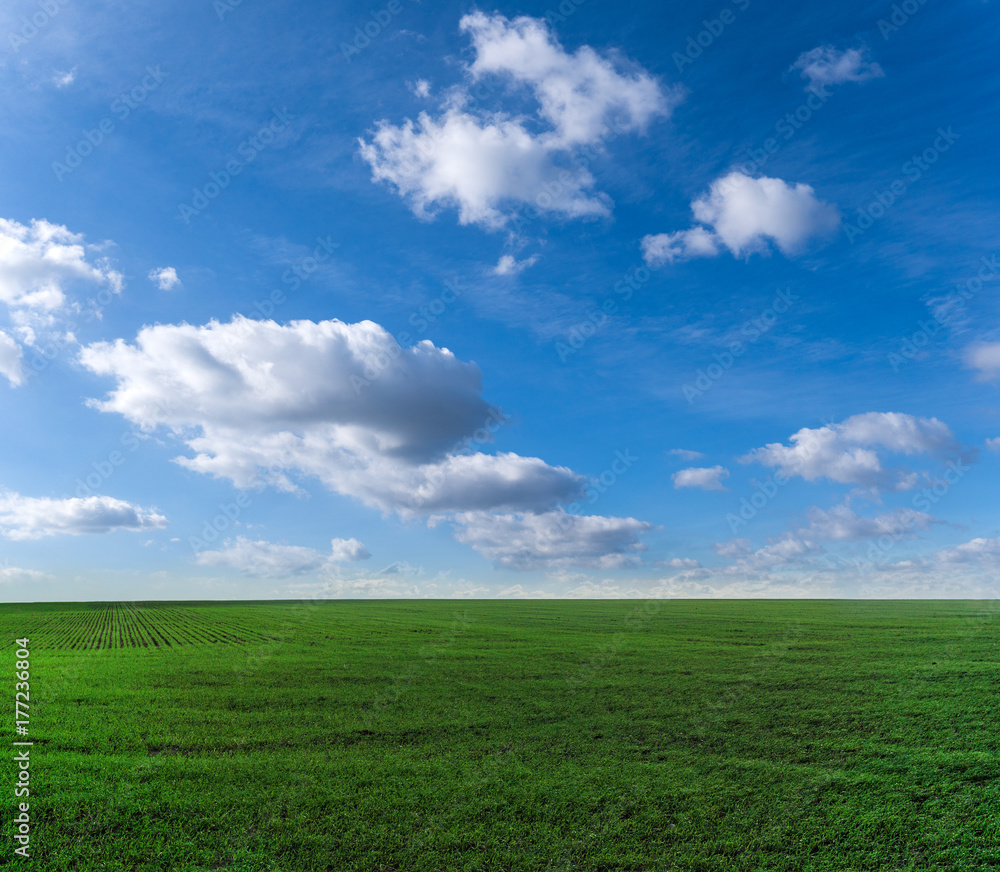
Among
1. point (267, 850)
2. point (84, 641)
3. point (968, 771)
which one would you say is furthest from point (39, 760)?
point (84, 641)

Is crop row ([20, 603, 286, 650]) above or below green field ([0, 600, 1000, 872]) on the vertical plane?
below

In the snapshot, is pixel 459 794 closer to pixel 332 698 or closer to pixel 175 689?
pixel 332 698

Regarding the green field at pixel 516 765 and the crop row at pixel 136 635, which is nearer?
the green field at pixel 516 765

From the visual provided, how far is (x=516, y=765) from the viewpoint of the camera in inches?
665

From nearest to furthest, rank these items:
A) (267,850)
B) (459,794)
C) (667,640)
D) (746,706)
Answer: (267,850)
(459,794)
(746,706)
(667,640)

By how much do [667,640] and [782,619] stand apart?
30.5 meters

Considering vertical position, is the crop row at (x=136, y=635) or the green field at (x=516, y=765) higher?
the green field at (x=516, y=765)

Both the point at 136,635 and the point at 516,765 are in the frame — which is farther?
the point at 136,635

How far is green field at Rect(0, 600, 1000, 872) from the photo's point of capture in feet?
41.1

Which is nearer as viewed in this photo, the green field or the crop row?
the green field

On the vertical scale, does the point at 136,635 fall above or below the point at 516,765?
below

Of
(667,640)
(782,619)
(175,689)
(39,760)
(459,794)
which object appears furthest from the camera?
(782,619)

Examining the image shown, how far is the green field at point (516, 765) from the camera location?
41.1 ft

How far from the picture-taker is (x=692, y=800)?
14.8m
